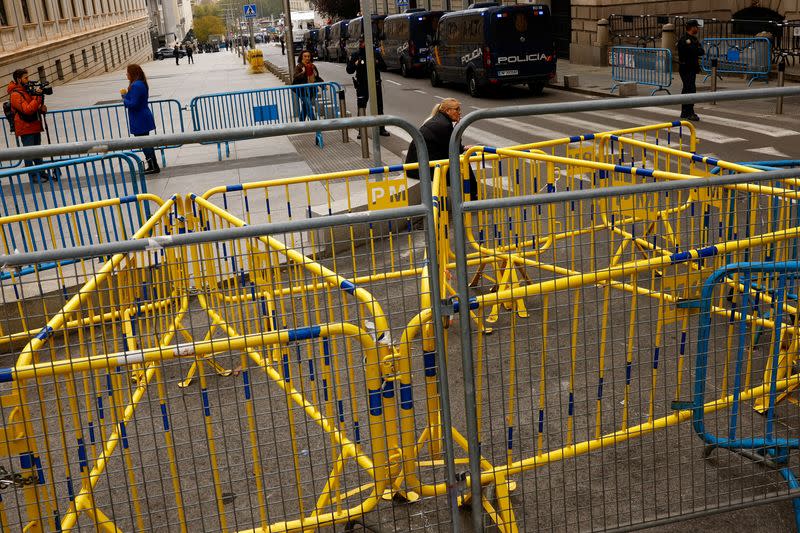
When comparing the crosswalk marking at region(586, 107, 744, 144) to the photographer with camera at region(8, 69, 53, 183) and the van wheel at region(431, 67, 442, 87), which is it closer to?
the photographer with camera at region(8, 69, 53, 183)

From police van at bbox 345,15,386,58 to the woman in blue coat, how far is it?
20.7m

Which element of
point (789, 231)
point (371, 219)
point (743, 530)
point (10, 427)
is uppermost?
point (371, 219)

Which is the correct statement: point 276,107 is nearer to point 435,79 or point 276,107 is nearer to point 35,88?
point 35,88

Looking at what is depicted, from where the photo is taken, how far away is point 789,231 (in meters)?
4.05

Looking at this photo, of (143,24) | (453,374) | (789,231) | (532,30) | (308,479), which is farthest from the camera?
(143,24)

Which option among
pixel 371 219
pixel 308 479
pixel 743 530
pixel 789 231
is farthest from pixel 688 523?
pixel 371 219

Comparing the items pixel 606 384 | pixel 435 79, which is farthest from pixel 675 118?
pixel 606 384

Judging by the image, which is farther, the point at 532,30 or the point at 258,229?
the point at 532,30

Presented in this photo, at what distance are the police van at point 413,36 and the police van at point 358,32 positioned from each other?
112 cm

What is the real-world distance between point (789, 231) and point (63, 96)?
34.5m

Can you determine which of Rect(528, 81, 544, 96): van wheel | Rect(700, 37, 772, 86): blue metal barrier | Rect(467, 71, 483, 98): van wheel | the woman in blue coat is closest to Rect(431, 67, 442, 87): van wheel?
Rect(467, 71, 483, 98): van wheel

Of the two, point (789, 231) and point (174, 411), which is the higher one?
point (789, 231)

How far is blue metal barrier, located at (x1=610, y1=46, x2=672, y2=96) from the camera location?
2086 cm

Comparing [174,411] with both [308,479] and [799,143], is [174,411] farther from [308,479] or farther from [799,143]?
[799,143]
